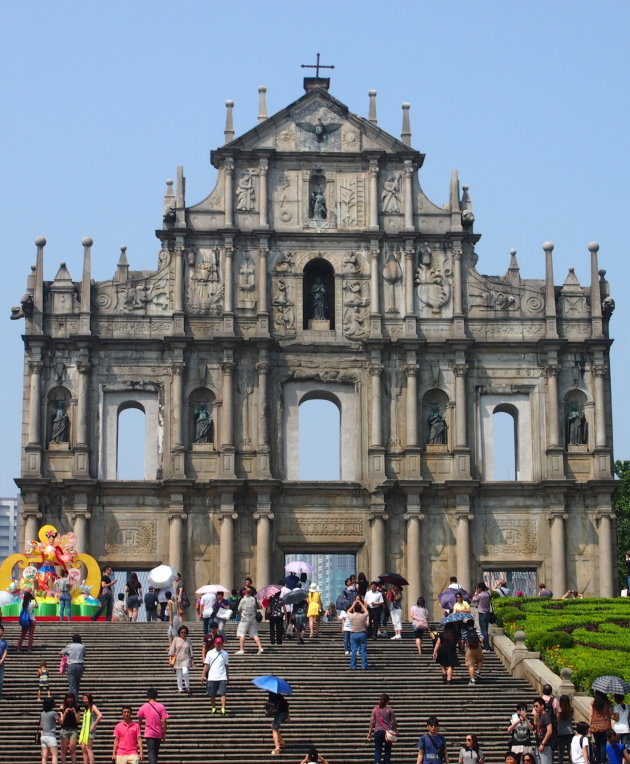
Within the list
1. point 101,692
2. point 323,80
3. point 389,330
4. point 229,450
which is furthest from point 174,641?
point 323,80

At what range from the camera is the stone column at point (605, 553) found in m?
49.2

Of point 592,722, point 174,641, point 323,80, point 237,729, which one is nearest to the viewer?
point 592,722

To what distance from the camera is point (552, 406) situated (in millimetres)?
50594

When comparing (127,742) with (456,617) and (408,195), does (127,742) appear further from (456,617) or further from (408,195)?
(408,195)

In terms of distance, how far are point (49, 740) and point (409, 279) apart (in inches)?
1039

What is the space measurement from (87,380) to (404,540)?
11046 millimetres

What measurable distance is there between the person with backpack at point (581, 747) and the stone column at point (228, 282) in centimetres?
2570

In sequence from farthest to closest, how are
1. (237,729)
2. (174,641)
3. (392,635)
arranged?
1. (392,635)
2. (174,641)
3. (237,729)

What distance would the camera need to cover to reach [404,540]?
4969 cm

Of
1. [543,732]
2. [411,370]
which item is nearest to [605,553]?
[411,370]

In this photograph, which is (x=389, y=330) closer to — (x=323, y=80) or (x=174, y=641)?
(x=323, y=80)

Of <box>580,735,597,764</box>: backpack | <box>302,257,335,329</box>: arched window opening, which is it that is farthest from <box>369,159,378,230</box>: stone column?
<box>580,735,597,764</box>: backpack

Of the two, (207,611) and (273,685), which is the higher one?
(207,611)

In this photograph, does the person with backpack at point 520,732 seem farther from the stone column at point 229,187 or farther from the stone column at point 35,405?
the stone column at point 229,187
